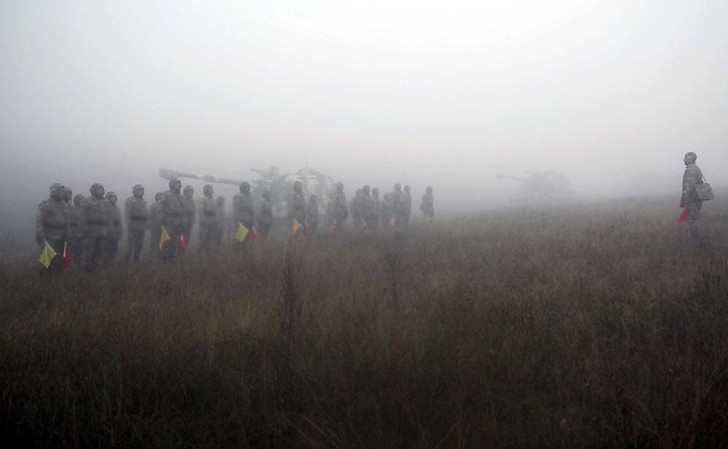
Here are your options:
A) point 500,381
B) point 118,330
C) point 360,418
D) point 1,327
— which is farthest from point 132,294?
point 500,381

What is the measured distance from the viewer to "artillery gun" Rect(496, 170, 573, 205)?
107 ft

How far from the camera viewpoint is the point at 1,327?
12.8 feet

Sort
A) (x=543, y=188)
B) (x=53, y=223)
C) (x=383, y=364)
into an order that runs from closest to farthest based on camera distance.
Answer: (x=383, y=364)
(x=53, y=223)
(x=543, y=188)

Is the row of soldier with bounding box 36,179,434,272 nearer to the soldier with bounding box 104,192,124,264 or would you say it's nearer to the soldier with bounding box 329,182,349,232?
the soldier with bounding box 104,192,124,264

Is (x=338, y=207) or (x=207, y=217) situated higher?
(x=338, y=207)

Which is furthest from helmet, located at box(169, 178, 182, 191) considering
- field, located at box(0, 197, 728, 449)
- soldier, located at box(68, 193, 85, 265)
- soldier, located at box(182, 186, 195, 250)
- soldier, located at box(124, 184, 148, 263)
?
field, located at box(0, 197, 728, 449)

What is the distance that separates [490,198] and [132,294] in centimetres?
4272

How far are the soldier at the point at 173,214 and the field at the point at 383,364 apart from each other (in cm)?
471

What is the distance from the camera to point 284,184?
67.2 feet

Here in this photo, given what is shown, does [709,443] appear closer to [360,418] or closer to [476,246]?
[360,418]

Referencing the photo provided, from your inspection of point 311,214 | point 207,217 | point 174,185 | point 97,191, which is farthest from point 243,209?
point 311,214

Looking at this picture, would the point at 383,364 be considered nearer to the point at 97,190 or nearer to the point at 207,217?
the point at 97,190

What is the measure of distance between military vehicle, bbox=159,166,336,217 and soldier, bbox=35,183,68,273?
1044 cm

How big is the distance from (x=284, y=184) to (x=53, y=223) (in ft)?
41.9
